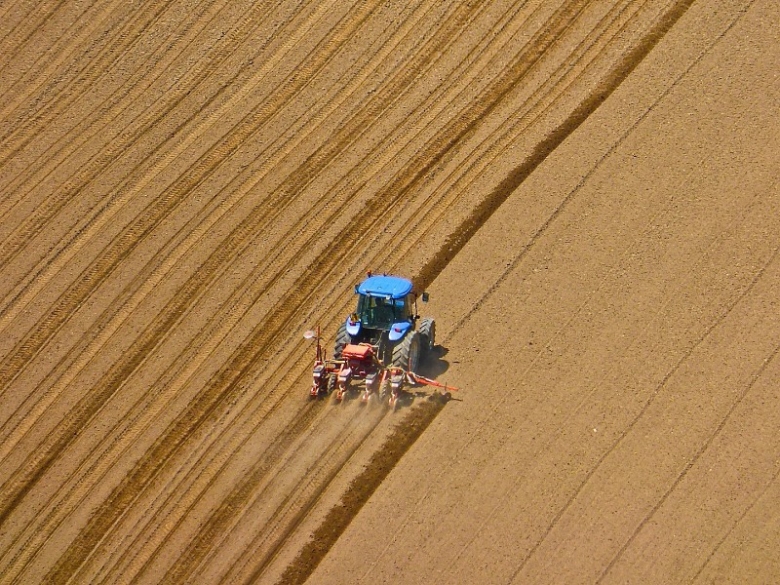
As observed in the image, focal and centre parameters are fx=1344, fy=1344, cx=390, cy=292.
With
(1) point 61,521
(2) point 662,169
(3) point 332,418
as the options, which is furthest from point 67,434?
(2) point 662,169

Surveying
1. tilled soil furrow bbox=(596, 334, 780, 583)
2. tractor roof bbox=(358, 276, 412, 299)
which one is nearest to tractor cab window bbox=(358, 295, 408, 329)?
tractor roof bbox=(358, 276, 412, 299)

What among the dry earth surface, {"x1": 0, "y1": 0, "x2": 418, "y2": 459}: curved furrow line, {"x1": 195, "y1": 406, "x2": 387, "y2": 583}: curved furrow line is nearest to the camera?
{"x1": 195, "y1": 406, "x2": 387, "y2": 583}: curved furrow line

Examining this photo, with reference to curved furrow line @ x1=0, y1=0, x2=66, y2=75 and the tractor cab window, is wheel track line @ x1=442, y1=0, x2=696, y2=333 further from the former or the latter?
curved furrow line @ x1=0, y1=0, x2=66, y2=75

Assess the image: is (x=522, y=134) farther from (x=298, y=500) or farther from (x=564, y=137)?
(x=298, y=500)

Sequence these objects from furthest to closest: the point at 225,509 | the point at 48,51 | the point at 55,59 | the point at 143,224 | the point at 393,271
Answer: the point at 48,51, the point at 55,59, the point at 143,224, the point at 393,271, the point at 225,509

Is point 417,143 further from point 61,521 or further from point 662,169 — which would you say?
point 61,521

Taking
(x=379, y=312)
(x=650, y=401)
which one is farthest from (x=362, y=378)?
(x=650, y=401)
